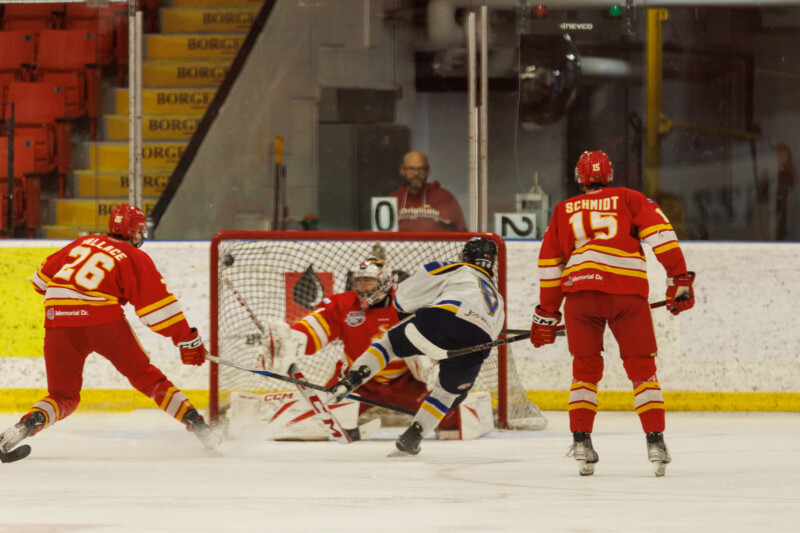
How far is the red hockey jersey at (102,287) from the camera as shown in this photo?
15.5 feet

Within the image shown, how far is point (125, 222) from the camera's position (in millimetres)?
4859

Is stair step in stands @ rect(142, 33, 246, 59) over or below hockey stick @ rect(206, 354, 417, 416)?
over

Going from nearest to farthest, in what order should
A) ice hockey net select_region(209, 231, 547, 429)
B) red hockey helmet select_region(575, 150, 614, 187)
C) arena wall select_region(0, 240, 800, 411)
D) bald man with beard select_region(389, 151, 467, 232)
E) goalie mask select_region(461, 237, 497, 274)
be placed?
red hockey helmet select_region(575, 150, 614, 187)
goalie mask select_region(461, 237, 497, 274)
ice hockey net select_region(209, 231, 547, 429)
arena wall select_region(0, 240, 800, 411)
bald man with beard select_region(389, 151, 467, 232)

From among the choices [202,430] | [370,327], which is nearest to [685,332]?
[370,327]

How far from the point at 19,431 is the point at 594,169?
2.26m

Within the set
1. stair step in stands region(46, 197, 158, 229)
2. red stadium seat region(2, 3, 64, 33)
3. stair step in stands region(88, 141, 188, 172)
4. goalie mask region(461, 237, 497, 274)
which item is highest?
red stadium seat region(2, 3, 64, 33)

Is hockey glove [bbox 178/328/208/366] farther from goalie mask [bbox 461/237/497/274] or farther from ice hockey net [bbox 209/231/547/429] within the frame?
goalie mask [bbox 461/237/497/274]

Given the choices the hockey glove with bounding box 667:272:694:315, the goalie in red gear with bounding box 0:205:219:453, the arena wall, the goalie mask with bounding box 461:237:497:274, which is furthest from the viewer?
the arena wall

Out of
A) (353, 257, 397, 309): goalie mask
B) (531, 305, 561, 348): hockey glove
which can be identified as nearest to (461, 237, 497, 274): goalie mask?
(353, 257, 397, 309): goalie mask

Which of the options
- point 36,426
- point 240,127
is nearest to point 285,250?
point 240,127

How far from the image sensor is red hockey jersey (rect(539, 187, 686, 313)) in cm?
424

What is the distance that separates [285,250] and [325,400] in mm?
1035

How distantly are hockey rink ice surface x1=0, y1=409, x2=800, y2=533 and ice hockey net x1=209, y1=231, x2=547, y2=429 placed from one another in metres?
0.30

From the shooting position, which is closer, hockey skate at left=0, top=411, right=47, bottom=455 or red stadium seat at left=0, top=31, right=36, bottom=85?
hockey skate at left=0, top=411, right=47, bottom=455
